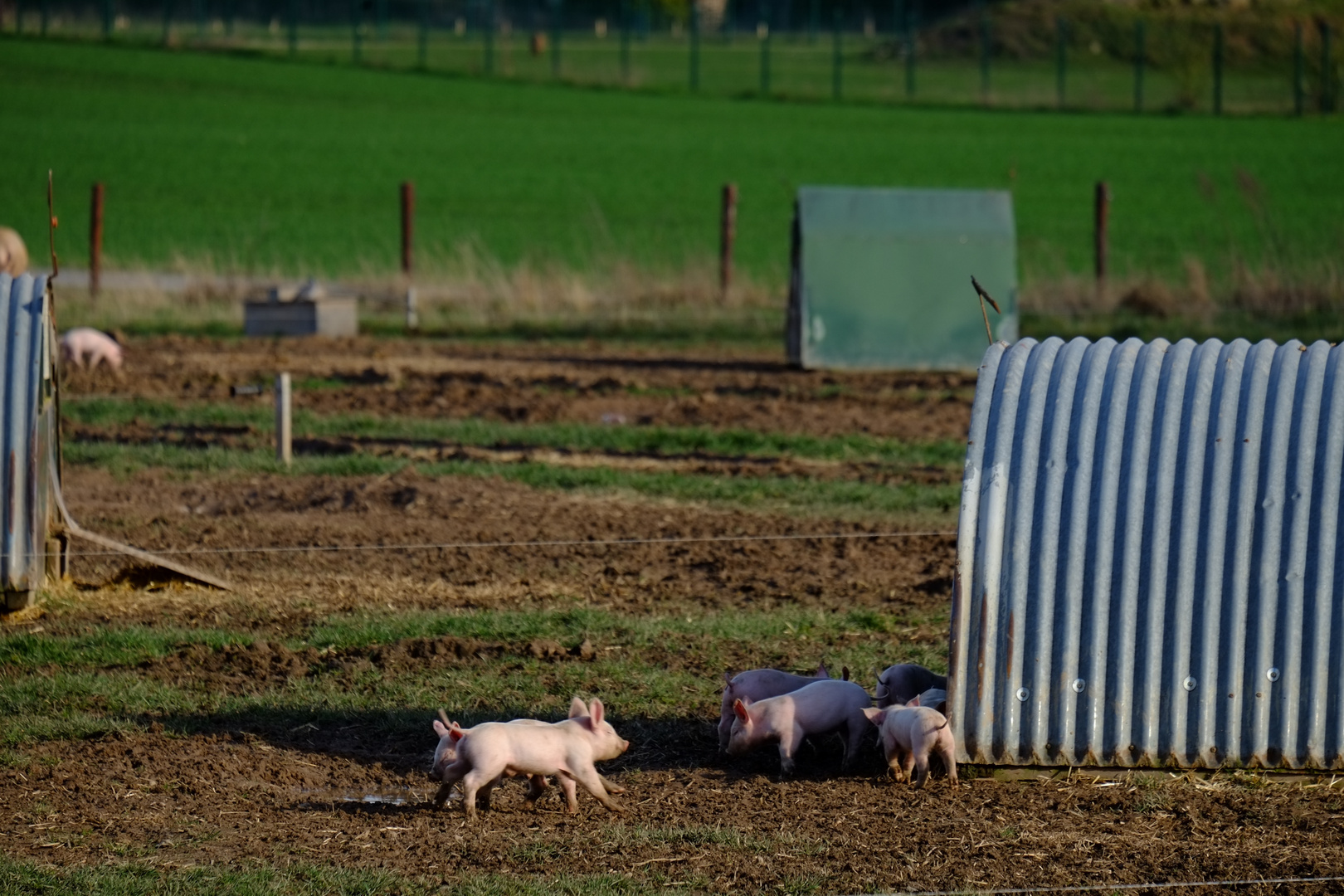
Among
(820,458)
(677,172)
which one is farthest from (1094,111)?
(820,458)

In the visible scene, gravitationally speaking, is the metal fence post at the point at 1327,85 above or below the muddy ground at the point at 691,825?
above

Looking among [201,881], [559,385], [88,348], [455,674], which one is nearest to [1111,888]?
[201,881]

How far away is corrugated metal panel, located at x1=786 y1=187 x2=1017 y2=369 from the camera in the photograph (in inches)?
744

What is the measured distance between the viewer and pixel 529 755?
6.39 m

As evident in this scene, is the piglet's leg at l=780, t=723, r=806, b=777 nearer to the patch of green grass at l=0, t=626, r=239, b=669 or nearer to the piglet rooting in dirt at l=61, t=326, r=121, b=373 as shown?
the patch of green grass at l=0, t=626, r=239, b=669

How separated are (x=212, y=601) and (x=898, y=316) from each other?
10.8 m

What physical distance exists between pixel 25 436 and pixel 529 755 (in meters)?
4.27

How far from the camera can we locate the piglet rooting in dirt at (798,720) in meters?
6.95

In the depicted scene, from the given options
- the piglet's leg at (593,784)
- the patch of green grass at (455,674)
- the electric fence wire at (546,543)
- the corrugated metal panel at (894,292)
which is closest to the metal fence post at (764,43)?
the corrugated metal panel at (894,292)

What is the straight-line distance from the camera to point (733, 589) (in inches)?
400

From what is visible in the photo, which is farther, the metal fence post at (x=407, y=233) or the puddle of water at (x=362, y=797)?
the metal fence post at (x=407, y=233)

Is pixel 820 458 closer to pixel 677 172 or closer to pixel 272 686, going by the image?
pixel 272 686

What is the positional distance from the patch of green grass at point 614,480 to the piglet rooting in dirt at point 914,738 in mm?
5391

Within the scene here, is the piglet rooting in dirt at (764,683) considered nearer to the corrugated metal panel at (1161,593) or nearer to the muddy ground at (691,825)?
the muddy ground at (691,825)
